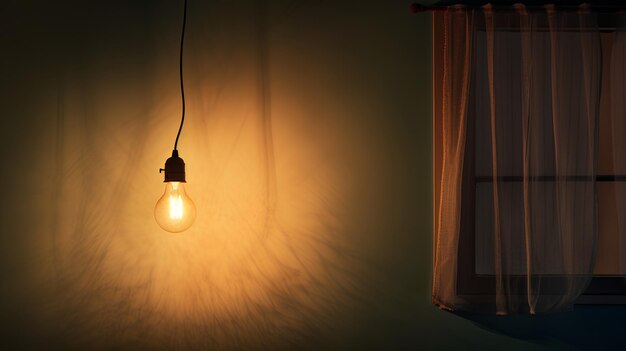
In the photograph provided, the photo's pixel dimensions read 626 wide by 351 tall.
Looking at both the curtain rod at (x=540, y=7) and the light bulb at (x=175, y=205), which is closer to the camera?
the light bulb at (x=175, y=205)

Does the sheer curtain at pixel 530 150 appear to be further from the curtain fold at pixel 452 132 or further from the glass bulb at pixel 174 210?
the glass bulb at pixel 174 210

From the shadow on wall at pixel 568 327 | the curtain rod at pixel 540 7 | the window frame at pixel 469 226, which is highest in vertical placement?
the curtain rod at pixel 540 7

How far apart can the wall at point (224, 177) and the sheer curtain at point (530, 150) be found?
165 millimetres

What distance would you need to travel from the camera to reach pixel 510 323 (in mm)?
2502

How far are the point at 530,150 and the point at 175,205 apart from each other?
63.1 inches

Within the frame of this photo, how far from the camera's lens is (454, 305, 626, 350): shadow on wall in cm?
249

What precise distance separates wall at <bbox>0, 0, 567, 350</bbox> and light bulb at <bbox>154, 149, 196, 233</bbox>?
0.26m

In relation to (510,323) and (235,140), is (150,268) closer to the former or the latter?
(235,140)

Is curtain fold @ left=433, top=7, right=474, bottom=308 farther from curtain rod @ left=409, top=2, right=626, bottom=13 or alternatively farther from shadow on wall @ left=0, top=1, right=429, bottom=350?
shadow on wall @ left=0, top=1, right=429, bottom=350

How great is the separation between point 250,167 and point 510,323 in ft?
4.76

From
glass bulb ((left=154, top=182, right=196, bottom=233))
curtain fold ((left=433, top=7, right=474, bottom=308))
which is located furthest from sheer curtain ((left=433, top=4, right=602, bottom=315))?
glass bulb ((left=154, top=182, right=196, bottom=233))

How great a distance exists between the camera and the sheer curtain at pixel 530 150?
2.36 metres

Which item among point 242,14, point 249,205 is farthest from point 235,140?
point 242,14

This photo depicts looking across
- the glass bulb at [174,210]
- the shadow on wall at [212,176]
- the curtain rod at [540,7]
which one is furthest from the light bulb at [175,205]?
the curtain rod at [540,7]
